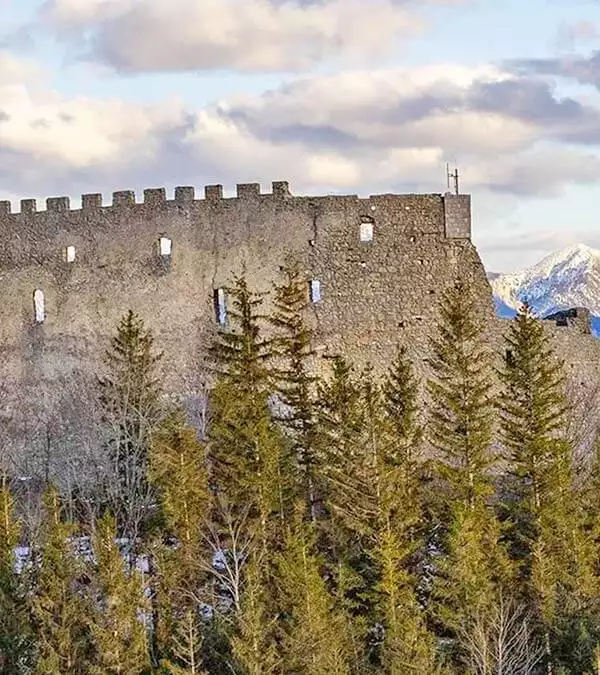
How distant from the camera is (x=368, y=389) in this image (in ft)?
137

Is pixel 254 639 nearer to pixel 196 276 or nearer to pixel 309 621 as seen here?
pixel 309 621

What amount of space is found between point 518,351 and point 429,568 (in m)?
6.51

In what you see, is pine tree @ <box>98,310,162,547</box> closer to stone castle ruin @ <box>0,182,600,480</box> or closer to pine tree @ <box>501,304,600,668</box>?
stone castle ruin @ <box>0,182,600,480</box>

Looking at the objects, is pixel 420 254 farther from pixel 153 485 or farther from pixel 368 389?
pixel 153 485

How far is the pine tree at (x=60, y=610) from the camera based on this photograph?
3791 cm

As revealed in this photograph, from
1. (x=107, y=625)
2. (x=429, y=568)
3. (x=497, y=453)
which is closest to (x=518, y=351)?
(x=497, y=453)

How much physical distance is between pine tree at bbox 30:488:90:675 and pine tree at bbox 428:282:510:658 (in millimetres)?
8690

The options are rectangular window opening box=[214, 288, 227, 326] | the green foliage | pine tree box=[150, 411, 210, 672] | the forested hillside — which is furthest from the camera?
rectangular window opening box=[214, 288, 227, 326]

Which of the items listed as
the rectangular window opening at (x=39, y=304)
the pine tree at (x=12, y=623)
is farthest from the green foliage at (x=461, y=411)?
the rectangular window opening at (x=39, y=304)

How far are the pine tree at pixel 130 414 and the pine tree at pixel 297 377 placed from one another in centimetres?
394

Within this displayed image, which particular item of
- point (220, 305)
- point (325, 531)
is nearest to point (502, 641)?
point (325, 531)

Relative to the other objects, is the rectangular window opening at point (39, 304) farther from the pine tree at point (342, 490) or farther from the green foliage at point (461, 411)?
the green foliage at point (461, 411)

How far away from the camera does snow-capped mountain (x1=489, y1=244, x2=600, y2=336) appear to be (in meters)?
133

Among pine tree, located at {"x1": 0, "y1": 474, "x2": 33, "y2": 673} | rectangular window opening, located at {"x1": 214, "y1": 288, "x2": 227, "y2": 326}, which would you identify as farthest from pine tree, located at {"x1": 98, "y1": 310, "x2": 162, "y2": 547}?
pine tree, located at {"x1": 0, "y1": 474, "x2": 33, "y2": 673}
